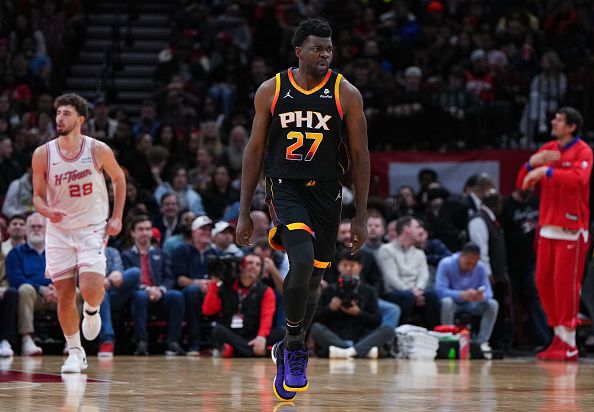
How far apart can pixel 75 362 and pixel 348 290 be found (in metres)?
3.94

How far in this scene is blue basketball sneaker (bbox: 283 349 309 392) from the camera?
638cm

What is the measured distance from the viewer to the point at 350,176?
22.7 feet

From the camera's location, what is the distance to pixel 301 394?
23.1 ft

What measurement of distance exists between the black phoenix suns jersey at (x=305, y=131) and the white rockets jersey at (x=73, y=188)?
2.64 metres

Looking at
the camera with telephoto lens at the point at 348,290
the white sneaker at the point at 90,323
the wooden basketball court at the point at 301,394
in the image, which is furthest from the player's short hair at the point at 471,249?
the white sneaker at the point at 90,323

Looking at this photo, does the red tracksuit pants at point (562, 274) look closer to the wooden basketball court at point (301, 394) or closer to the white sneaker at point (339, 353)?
the wooden basketball court at point (301, 394)

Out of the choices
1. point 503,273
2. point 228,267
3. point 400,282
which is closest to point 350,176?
point 228,267

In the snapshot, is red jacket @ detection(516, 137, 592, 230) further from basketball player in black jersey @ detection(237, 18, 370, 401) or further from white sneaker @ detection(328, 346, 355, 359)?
basketball player in black jersey @ detection(237, 18, 370, 401)

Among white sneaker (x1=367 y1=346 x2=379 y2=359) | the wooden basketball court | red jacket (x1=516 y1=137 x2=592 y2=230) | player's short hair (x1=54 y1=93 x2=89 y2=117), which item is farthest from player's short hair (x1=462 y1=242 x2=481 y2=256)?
player's short hair (x1=54 y1=93 x2=89 y2=117)

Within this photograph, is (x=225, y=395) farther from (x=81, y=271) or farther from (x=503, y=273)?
(x=503, y=273)

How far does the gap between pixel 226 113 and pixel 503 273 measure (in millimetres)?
5384

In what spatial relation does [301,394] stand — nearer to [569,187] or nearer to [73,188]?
[73,188]

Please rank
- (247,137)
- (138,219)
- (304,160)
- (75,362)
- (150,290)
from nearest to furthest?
1. (304,160)
2. (75,362)
3. (150,290)
4. (138,219)
5. (247,137)

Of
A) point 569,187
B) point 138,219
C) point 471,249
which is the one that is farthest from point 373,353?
point 138,219
